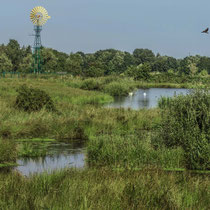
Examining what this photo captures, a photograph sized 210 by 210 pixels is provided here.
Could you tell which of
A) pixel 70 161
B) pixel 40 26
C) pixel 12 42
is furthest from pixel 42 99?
pixel 12 42

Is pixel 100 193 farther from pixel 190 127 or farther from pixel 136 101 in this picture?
pixel 136 101

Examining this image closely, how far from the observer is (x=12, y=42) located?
4520 inches

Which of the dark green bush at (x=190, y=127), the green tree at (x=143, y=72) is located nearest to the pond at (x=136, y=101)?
the dark green bush at (x=190, y=127)

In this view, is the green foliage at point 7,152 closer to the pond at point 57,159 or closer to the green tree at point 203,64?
the pond at point 57,159

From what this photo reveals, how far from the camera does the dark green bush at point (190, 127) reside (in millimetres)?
11289

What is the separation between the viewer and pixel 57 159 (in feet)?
42.7

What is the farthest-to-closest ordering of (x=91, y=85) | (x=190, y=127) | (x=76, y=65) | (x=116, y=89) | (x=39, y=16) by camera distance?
1. (x=76, y=65)
2. (x=39, y=16)
3. (x=91, y=85)
4. (x=116, y=89)
5. (x=190, y=127)

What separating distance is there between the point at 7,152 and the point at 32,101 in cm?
987

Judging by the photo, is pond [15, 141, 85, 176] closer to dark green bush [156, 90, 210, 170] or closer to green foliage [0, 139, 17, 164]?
green foliage [0, 139, 17, 164]

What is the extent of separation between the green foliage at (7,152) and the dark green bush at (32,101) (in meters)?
9.07

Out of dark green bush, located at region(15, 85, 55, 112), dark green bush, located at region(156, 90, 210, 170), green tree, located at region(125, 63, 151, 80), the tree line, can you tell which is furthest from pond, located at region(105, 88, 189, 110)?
green tree, located at region(125, 63, 151, 80)

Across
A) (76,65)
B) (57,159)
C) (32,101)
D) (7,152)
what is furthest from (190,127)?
(76,65)

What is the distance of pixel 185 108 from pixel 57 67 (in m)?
79.8

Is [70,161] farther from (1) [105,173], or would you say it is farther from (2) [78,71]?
(2) [78,71]
